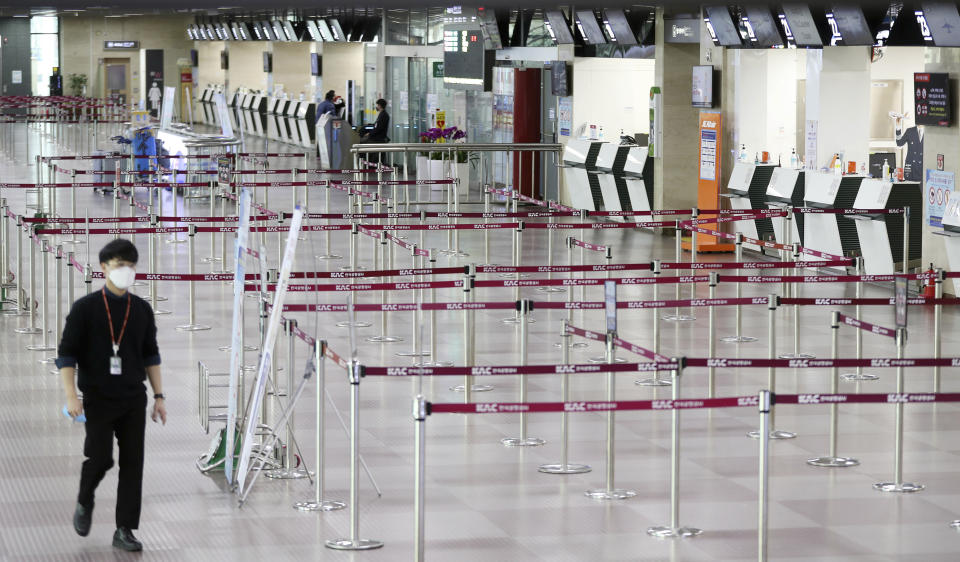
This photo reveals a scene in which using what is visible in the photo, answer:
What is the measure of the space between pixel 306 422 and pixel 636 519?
266 centimetres

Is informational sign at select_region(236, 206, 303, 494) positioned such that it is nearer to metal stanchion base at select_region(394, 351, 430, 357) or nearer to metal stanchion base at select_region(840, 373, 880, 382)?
metal stanchion base at select_region(394, 351, 430, 357)

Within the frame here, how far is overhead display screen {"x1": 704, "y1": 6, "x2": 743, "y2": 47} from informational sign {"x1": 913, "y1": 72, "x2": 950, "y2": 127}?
348 cm

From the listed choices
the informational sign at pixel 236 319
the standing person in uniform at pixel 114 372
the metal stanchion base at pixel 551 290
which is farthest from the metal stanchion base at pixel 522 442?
the metal stanchion base at pixel 551 290

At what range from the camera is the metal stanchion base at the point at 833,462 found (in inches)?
299

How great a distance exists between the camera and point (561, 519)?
21.4ft

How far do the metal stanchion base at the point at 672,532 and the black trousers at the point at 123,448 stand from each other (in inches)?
86.5

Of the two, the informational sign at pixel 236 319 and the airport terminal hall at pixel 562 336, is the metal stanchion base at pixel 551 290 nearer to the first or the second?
the airport terminal hall at pixel 562 336

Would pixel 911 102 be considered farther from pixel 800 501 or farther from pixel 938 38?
pixel 800 501

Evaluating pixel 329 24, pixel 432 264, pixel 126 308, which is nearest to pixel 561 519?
pixel 126 308

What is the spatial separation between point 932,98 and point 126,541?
9.96 m

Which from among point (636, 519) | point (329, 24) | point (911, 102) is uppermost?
point (329, 24)

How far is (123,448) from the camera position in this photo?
235 inches

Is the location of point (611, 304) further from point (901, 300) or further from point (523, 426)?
point (901, 300)

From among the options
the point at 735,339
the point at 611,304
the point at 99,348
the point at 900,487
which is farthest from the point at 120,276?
the point at 735,339
